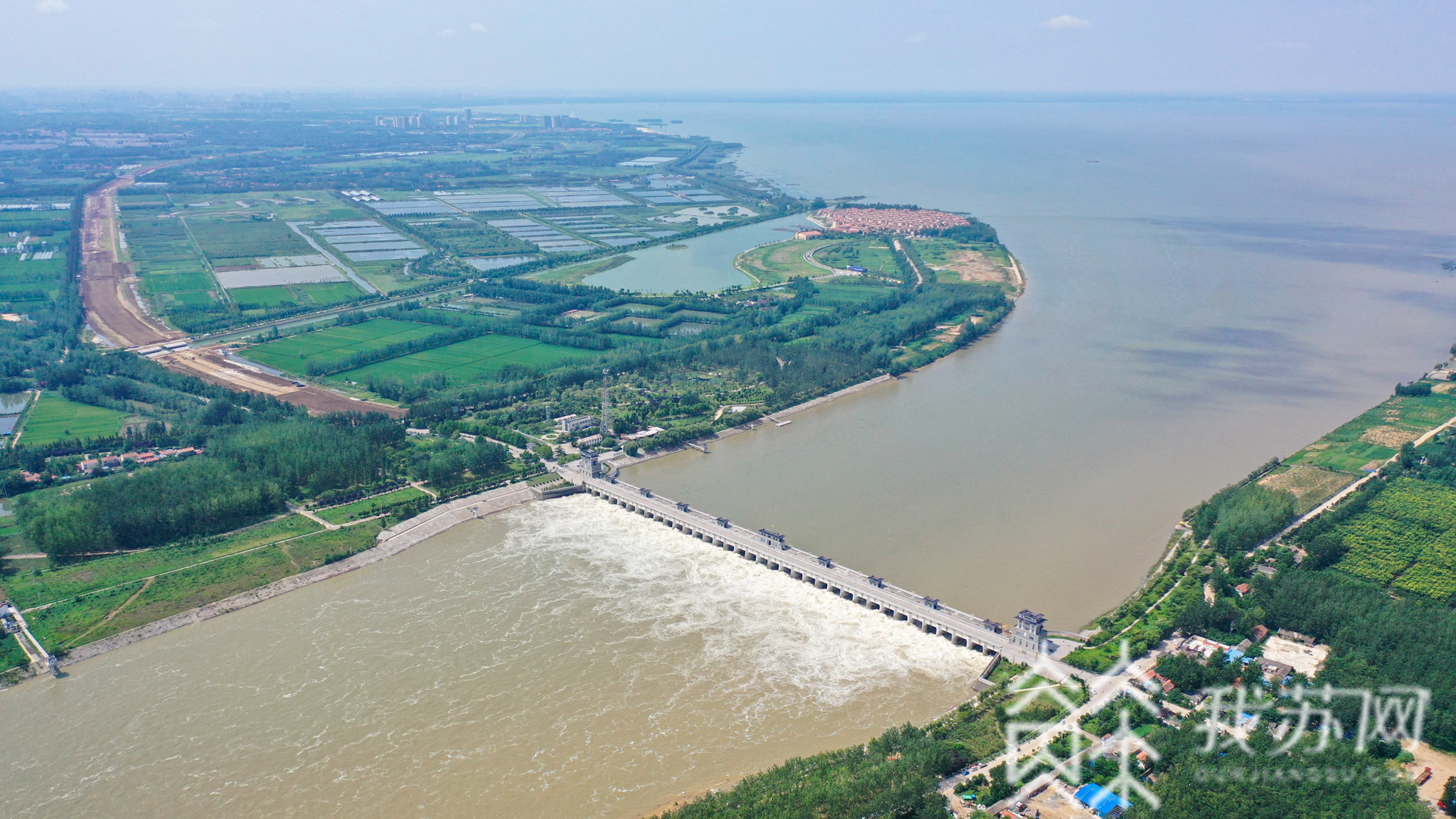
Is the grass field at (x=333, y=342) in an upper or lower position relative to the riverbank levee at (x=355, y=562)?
upper

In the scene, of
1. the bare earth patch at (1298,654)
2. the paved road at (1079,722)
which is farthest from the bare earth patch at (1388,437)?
the paved road at (1079,722)

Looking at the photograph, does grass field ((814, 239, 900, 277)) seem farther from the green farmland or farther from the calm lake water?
the green farmland

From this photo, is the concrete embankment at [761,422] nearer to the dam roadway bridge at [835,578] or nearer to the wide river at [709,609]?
the wide river at [709,609]

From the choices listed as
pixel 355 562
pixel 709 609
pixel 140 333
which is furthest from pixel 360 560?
pixel 140 333

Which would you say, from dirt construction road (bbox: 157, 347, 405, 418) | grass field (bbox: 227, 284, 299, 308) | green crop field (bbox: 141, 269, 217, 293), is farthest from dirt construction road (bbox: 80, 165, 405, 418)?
Answer: grass field (bbox: 227, 284, 299, 308)

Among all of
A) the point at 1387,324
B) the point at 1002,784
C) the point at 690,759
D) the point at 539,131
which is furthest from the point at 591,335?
the point at 539,131
